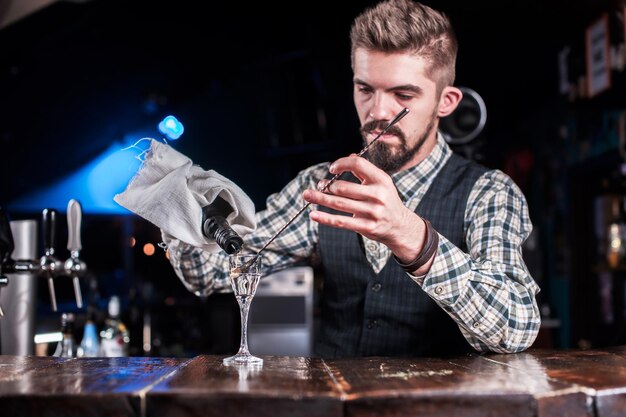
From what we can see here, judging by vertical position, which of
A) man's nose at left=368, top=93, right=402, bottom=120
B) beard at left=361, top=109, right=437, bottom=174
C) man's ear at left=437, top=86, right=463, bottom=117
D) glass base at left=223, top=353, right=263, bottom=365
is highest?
man's ear at left=437, top=86, right=463, bottom=117

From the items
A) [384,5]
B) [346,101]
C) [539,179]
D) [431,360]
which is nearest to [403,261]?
[431,360]

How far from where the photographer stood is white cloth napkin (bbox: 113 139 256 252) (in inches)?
55.4

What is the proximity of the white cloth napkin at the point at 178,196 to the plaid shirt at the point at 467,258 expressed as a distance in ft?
0.58

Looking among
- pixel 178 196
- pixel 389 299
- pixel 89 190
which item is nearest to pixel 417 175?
Result: pixel 389 299

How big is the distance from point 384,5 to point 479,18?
3024mm

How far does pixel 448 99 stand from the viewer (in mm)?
1865

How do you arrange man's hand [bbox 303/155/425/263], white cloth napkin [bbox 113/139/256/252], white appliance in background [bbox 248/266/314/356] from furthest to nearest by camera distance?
white appliance in background [bbox 248/266/314/356] → white cloth napkin [bbox 113/139/256/252] → man's hand [bbox 303/155/425/263]

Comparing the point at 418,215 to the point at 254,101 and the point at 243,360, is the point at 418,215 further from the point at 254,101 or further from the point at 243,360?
the point at 254,101

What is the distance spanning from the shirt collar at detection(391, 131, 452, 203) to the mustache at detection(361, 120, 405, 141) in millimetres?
154

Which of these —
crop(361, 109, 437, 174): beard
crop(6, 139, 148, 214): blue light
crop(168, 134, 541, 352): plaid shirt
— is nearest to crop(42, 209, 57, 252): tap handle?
crop(168, 134, 541, 352): plaid shirt

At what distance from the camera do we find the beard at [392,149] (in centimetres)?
171

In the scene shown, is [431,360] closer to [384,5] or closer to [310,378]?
[310,378]

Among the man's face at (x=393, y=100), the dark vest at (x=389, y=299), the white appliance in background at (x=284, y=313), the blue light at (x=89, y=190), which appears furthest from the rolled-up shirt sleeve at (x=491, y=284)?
the blue light at (x=89, y=190)

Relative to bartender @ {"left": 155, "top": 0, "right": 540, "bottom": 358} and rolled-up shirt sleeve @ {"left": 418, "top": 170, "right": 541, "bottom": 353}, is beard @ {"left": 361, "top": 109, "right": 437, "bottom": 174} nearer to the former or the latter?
bartender @ {"left": 155, "top": 0, "right": 540, "bottom": 358}
